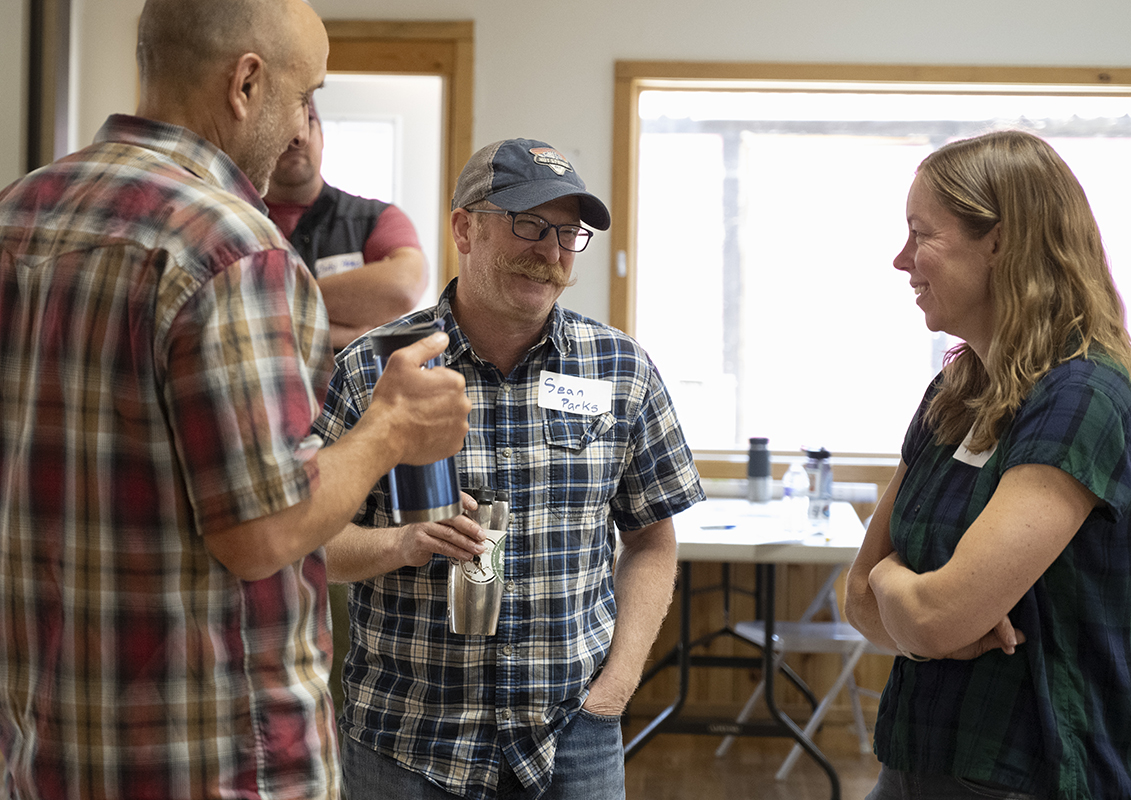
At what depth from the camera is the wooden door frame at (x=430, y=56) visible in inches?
164

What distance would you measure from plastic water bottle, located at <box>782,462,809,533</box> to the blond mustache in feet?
7.04

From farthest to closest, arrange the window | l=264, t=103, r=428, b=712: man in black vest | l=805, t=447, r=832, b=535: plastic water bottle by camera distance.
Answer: the window, l=805, t=447, r=832, b=535: plastic water bottle, l=264, t=103, r=428, b=712: man in black vest

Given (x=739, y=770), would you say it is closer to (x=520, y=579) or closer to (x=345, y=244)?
(x=345, y=244)

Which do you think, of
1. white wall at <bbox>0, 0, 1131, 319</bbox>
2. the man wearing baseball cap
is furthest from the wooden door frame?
the man wearing baseball cap

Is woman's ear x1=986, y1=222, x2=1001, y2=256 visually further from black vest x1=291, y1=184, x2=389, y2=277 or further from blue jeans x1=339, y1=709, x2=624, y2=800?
black vest x1=291, y1=184, x2=389, y2=277

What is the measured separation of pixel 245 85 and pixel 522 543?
29.5 inches

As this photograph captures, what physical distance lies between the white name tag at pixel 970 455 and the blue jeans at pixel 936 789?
0.39 metres

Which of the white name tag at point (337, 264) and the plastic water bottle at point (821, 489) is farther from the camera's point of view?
the plastic water bottle at point (821, 489)

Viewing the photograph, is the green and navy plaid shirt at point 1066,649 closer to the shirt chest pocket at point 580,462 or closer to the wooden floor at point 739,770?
the shirt chest pocket at point 580,462

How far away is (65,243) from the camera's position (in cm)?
92

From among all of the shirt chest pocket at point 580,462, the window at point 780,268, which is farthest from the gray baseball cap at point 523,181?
the window at point 780,268

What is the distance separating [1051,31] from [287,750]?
430cm

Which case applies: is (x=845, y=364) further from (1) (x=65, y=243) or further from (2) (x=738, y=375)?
(1) (x=65, y=243)

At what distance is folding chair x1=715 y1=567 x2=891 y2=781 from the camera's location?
11.6 feet
